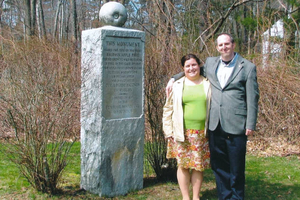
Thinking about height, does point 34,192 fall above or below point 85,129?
below

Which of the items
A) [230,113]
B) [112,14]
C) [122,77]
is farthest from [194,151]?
[112,14]

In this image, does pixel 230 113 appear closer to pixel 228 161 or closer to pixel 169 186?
pixel 228 161

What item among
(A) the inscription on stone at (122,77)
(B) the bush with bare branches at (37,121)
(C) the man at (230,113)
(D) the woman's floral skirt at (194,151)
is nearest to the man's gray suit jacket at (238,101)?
(C) the man at (230,113)

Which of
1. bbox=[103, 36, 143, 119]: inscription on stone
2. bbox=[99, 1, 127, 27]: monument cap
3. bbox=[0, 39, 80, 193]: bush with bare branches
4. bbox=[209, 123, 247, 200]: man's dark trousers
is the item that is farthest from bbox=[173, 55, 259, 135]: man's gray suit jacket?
bbox=[0, 39, 80, 193]: bush with bare branches

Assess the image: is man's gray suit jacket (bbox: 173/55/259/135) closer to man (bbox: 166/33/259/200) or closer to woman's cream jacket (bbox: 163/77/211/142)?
man (bbox: 166/33/259/200)

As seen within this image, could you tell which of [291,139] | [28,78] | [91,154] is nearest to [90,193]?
[91,154]

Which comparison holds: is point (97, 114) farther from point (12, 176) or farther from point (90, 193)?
point (12, 176)

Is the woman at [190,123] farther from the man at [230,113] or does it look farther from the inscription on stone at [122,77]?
the inscription on stone at [122,77]

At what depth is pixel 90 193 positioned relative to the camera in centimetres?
413

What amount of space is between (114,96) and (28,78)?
1.01 m

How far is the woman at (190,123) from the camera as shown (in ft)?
12.4

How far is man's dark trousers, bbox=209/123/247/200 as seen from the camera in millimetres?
3646

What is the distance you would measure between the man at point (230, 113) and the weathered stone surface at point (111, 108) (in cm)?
99

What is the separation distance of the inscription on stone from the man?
946 millimetres
